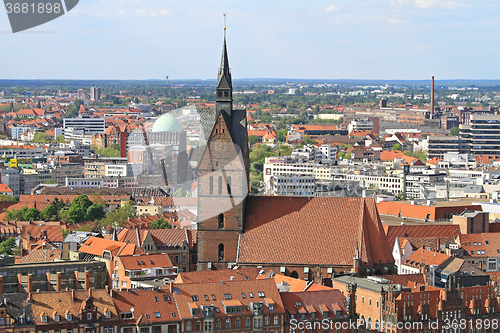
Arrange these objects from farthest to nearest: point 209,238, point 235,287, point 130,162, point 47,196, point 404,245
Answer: point 130,162, point 47,196, point 404,245, point 209,238, point 235,287

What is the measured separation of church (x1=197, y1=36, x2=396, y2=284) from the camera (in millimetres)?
68312

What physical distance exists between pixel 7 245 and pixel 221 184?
108ft

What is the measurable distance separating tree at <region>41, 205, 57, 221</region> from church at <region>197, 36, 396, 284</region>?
51.5 metres

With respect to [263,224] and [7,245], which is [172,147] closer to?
[7,245]

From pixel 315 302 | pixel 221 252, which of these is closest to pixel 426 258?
pixel 221 252

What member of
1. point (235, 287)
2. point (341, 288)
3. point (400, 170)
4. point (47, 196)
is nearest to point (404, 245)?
point (341, 288)

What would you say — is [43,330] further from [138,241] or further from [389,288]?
[138,241]

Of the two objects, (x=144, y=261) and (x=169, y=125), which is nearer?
(x=144, y=261)

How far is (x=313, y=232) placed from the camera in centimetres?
6938

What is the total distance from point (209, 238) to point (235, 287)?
9690 millimetres

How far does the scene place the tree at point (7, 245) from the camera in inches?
3672

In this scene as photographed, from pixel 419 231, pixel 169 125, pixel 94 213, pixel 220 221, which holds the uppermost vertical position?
pixel 169 125

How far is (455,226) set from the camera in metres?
86.6

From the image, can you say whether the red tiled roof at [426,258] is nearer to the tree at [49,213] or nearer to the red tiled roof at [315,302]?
the red tiled roof at [315,302]
